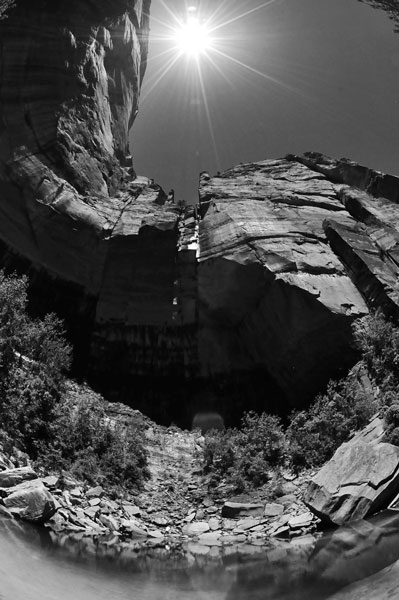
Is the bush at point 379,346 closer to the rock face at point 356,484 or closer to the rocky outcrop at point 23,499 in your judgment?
the rock face at point 356,484

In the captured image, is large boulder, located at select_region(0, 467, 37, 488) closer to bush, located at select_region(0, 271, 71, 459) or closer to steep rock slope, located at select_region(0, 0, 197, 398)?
bush, located at select_region(0, 271, 71, 459)

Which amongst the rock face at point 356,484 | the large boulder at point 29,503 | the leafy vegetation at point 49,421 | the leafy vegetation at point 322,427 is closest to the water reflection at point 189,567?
the large boulder at point 29,503

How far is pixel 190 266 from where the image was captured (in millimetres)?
23188

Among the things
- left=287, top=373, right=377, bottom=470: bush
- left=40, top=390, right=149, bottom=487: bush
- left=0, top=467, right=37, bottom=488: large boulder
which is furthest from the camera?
left=287, top=373, right=377, bottom=470: bush

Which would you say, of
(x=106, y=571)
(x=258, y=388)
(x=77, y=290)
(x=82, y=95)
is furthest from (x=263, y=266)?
(x=82, y=95)

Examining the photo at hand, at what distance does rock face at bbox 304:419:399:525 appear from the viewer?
30.6 ft

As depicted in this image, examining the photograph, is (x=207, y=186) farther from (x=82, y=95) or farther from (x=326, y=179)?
(x=82, y=95)

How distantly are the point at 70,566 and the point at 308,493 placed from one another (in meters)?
5.82

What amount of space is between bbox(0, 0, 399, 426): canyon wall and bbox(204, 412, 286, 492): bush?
4.68 m

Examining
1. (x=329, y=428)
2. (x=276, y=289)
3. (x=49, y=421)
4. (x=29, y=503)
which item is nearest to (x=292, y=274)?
(x=276, y=289)

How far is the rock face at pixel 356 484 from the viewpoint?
931cm

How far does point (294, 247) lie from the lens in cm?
2186

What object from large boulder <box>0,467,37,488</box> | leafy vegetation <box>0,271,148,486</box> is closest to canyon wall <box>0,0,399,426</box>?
leafy vegetation <box>0,271,148,486</box>

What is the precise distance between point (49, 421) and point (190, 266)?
38.8 ft
